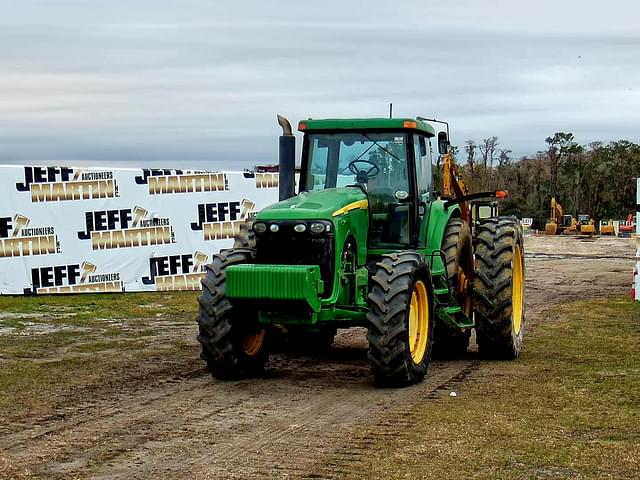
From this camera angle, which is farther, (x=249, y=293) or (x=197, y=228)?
(x=197, y=228)

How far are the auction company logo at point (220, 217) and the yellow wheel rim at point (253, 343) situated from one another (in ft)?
35.9

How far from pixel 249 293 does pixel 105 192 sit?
36.8 ft

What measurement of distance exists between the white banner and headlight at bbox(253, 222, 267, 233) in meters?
10.5

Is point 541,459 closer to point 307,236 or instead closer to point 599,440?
point 599,440

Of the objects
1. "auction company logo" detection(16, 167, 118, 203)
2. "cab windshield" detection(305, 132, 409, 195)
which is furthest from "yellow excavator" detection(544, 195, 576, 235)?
"cab windshield" detection(305, 132, 409, 195)

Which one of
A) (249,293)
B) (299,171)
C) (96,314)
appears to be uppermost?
(299,171)

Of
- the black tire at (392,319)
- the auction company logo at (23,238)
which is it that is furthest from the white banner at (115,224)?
the black tire at (392,319)

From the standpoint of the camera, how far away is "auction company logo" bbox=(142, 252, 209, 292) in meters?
20.7

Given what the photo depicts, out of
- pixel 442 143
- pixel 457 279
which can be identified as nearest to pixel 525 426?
pixel 457 279

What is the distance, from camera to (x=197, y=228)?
21.2 meters

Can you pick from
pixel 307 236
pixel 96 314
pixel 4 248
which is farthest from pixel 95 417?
pixel 4 248

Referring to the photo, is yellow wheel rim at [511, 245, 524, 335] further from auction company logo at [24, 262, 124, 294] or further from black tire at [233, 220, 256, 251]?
auction company logo at [24, 262, 124, 294]

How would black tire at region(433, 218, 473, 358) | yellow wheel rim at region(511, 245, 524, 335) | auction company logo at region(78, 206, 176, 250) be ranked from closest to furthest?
black tire at region(433, 218, 473, 358) < yellow wheel rim at region(511, 245, 524, 335) < auction company logo at region(78, 206, 176, 250)

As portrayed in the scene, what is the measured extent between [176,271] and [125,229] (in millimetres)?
1458
